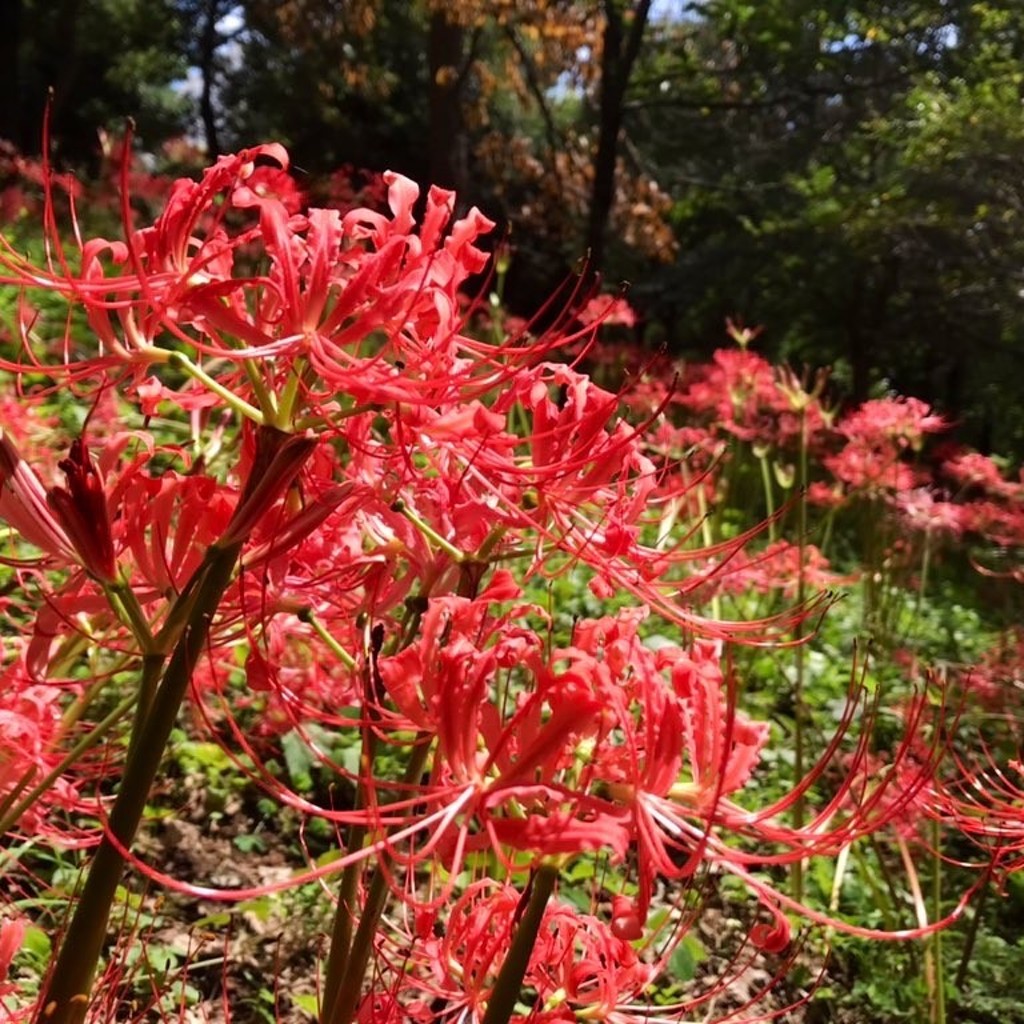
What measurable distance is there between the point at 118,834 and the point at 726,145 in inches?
388

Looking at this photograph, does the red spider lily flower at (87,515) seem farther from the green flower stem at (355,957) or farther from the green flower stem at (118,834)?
the green flower stem at (355,957)

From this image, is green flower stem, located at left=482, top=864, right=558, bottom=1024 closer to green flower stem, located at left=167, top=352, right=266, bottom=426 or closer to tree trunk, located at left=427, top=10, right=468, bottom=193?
green flower stem, located at left=167, top=352, right=266, bottom=426

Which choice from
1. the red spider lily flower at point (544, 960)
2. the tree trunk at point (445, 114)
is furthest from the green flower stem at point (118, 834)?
the tree trunk at point (445, 114)

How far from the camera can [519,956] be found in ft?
2.35

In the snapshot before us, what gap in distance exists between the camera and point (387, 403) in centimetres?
77

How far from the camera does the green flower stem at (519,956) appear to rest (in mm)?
708

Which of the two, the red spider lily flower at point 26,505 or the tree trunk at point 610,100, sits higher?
the tree trunk at point 610,100

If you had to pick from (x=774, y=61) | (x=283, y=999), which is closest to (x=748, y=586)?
(x=283, y=999)

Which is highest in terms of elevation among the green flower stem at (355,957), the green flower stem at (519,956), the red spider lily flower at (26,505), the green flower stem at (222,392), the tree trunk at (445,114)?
the tree trunk at (445,114)

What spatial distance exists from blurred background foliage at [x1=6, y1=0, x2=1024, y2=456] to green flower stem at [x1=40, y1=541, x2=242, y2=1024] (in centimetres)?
395

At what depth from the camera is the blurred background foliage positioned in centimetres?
657

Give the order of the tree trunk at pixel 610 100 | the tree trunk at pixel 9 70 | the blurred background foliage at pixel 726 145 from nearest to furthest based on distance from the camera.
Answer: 1. the tree trunk at pixel 610 100
2. the blurred background foliage at pixel 726 145
3. the tree trunk at pixel 9 70

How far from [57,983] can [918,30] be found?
27.7 feet

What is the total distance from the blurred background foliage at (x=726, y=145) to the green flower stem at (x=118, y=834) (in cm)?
395
